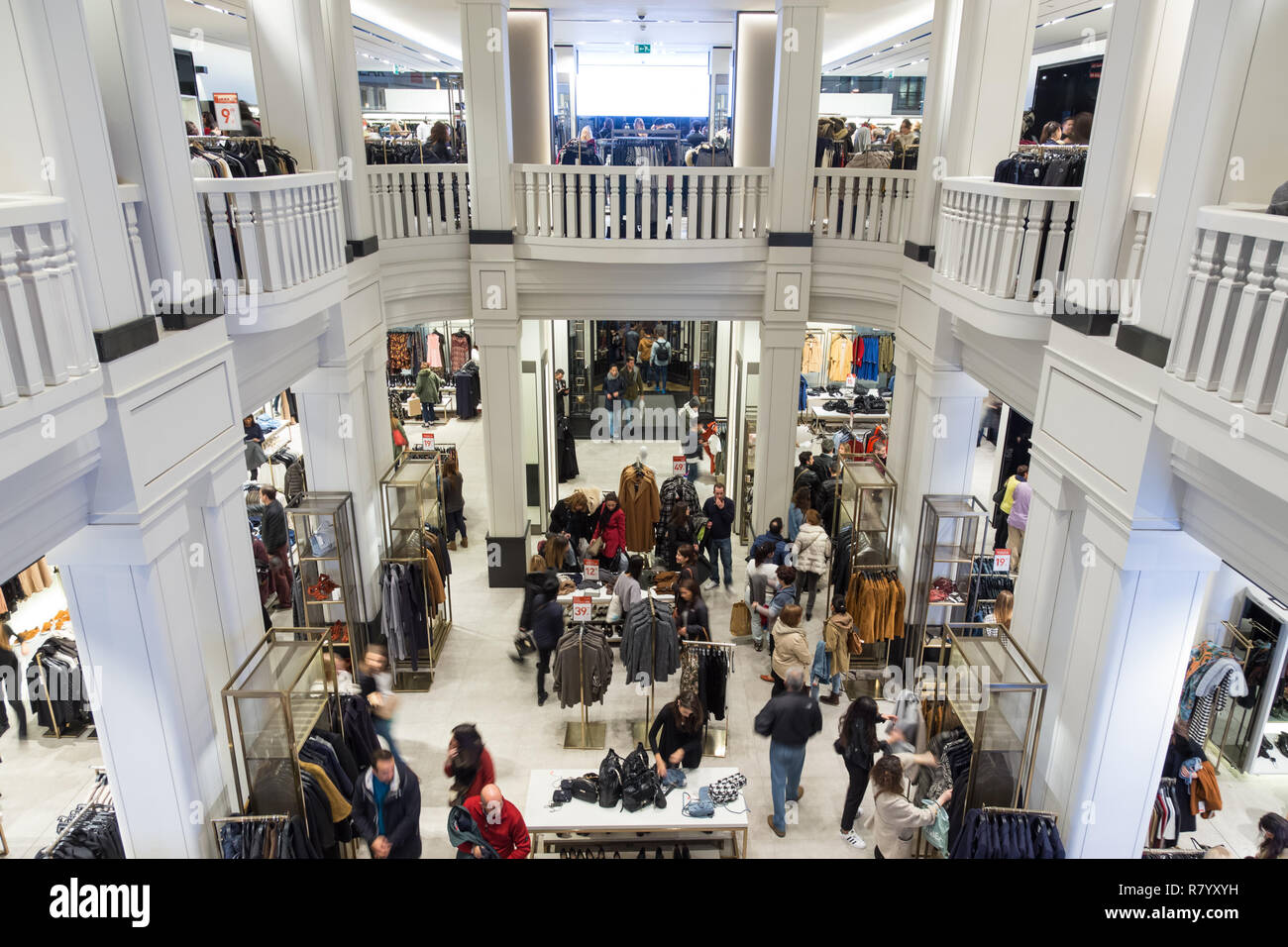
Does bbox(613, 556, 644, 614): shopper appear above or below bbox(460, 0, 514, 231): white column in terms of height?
below

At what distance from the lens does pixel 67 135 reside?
3.25 m

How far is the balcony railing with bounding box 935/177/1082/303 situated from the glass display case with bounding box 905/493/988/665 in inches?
99.9

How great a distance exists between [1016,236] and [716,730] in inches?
189

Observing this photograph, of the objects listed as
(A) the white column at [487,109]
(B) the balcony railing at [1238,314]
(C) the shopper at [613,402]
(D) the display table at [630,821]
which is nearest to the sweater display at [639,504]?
(A) the white column at [487,109]

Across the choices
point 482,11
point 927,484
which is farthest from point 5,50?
point 927,484

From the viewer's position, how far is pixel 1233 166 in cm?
332

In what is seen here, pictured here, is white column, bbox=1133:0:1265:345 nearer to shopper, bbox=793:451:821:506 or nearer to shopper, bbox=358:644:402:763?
shopper, bbox=358:644:402:763

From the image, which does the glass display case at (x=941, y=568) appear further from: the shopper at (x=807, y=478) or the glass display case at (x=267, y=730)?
the glass display case at (x=267, y=730)

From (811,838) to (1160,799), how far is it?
2386 mm

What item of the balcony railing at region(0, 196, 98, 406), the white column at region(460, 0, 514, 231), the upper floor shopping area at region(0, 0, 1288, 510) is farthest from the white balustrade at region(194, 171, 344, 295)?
the white column at region(460, 0, 514, 231)

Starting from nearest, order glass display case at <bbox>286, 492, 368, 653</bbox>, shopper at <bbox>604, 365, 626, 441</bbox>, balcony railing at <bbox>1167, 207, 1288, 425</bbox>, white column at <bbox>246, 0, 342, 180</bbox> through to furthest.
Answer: balcony railing at <bbox>1167, 207, 1288, 425</bbox> < white column at <bbox>246, 0, 342, 180</bbox> < glass display case at <bbox>286, 492, 368, 653</bbox> < shopper at <bbox>604, 365, 626, 441</bbox>

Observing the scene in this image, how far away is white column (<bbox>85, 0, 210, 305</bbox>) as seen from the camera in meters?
3.69

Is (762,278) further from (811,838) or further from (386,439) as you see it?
(811,838)

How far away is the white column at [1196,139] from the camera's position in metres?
3.21
